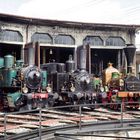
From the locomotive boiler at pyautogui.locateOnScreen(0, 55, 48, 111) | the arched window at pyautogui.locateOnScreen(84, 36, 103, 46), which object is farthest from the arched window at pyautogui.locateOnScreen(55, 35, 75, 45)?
the locomotive boiler at pyautogui.locateOnScreen(0, 55, 48, 111)

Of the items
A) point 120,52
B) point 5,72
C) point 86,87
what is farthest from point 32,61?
point 120,52

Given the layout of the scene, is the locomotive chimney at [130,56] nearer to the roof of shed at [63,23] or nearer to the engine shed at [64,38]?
the engine shed at [64,38]

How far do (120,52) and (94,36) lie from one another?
2.67 metres

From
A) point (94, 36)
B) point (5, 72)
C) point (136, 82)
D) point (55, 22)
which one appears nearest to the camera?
point (5, 72)

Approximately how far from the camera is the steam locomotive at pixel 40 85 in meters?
16.0

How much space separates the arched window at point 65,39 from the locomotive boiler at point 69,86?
21.9 feet

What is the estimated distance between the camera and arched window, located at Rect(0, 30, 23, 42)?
22.6 m

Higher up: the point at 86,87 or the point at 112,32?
the point at 112,32

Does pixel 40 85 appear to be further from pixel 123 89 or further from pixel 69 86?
pixel 123 89

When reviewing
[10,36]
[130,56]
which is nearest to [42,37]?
[10,36]

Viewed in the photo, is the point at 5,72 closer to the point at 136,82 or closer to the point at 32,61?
the point at 32,61

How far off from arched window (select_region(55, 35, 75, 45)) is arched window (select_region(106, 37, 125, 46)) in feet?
10.1

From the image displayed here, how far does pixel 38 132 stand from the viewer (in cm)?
951

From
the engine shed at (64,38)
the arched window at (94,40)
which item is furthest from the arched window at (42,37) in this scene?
the arched window at (94,40)
